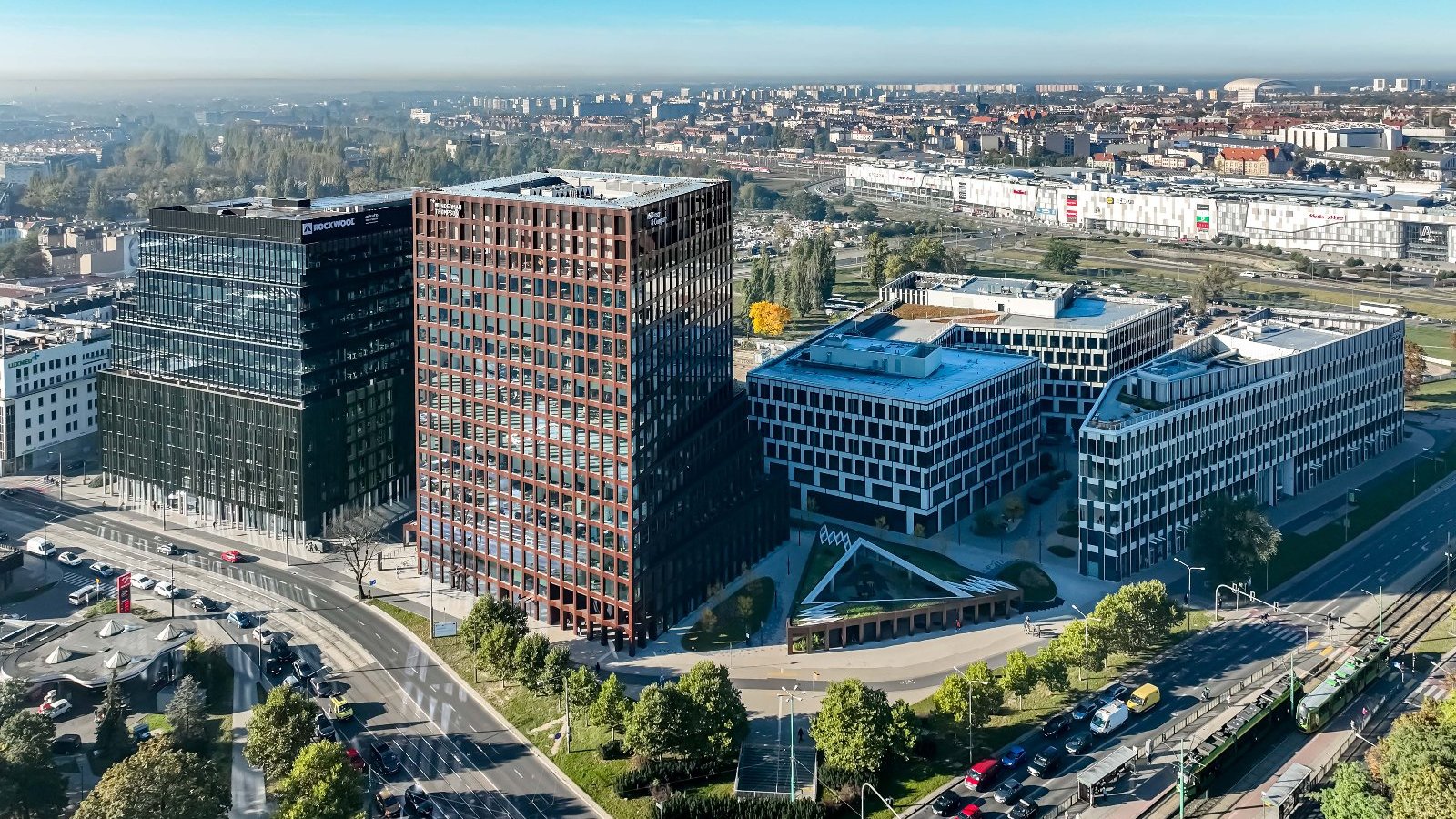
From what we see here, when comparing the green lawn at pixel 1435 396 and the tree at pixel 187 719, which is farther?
the green lawn at pixel 1435 396

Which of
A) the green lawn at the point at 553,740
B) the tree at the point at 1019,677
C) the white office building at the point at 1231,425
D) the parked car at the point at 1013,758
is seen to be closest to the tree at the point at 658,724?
the green lawn at the point at 553,740

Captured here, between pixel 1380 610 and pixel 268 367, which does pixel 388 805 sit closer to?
pixel 268 367

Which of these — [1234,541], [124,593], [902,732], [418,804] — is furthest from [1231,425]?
[124,593]

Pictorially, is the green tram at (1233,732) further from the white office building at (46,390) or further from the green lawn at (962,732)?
the white office building at (46,390)

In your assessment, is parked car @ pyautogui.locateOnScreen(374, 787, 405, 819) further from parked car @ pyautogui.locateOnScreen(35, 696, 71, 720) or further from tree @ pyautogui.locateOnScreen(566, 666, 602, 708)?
parked car @ pyautogui.locateOnScreen(35, 696, 71, 720)

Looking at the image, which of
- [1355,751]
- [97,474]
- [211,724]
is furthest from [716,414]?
[97,474]

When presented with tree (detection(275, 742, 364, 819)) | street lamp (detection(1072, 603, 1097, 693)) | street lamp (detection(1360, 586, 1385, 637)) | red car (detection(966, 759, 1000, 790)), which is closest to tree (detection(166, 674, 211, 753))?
tree (detection(275, 742, 364, 819))

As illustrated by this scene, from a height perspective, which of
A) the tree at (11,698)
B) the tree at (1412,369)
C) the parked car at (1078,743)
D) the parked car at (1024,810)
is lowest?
the parked car at (1024,810)
